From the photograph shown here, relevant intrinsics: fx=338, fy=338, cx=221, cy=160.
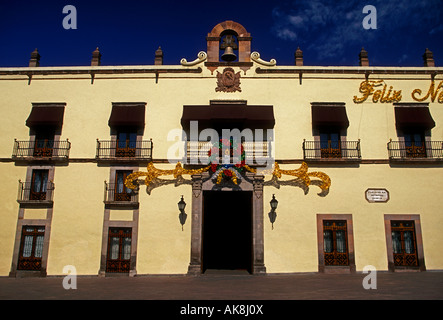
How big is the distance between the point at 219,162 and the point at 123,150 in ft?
17.1

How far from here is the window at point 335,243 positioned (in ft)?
55.1

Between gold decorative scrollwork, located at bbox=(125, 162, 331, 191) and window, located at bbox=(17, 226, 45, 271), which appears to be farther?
gold decorative scrollwork, located at bbox=(125, 162, 331, 191)

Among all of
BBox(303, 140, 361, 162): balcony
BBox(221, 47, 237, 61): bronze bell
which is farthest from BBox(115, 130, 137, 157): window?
BBox(303, 140, 361, 162): balcony

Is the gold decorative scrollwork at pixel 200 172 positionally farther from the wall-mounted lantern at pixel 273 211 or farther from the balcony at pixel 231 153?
the wall-mounted lantern at pixel 273 211

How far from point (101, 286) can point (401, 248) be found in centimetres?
1427

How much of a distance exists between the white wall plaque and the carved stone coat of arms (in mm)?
8786

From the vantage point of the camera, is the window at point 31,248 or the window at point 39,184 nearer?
the window at point 31,248

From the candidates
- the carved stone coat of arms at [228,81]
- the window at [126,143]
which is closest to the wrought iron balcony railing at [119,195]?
the window at [126,143]

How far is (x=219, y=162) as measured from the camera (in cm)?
1738

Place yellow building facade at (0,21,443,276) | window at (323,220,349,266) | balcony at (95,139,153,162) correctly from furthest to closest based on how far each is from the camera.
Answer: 1. balcony at (95,139,153,162)
2. yellow building facade at (0,21,443,276)
3. window at (323,220,349,266)

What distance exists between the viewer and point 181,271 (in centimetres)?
1664

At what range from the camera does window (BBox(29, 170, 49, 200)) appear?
58.0 feet

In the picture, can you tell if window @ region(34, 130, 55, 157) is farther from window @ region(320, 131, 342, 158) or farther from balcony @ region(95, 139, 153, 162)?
window @ region(320, 131, 342, 158)

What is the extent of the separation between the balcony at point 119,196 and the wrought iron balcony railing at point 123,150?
1537mm
